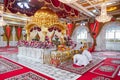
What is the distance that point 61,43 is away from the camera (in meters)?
6.72

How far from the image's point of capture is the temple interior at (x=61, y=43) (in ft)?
12.1

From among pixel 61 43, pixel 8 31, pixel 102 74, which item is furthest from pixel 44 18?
pixel 8 31

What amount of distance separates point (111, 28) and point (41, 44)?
27.1 ft

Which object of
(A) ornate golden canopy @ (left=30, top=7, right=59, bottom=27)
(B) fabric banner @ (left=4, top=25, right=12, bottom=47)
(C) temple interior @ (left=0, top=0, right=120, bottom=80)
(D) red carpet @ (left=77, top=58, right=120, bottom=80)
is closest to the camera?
(D) red carpet @ (left=77, top=58, right=120, bottom=80)

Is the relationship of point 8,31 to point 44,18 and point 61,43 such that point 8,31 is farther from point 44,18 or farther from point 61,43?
point 61,43

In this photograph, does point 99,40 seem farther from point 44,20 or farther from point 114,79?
point 114,79

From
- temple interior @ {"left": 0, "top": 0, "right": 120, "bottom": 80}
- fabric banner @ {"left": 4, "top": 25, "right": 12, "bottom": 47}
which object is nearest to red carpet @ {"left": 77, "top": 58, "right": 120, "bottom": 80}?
temple interior @ {"left": 0, "top": 0, "right": 120, "bottom": 80}

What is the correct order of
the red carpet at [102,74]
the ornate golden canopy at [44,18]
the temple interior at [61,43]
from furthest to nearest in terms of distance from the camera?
Answer: the ornate golden canopy at [44,18] → the temple interior at [61,43] → the red carpet at [102,74]

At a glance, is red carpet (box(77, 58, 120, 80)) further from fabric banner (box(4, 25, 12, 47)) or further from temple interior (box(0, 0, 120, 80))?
fabric banner (box(4, 25, 12, 47))

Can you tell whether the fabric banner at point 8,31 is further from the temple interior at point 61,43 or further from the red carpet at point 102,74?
the red carpet at point 102,74

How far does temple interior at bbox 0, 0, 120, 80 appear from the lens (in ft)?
12.1

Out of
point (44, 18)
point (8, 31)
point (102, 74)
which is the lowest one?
point (102, 74)

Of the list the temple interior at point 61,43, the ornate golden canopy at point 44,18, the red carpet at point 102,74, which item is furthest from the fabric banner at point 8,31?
the red carpet at point 102,74

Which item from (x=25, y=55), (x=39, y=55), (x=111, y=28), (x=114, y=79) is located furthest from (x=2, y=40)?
(x=114, y=79)
